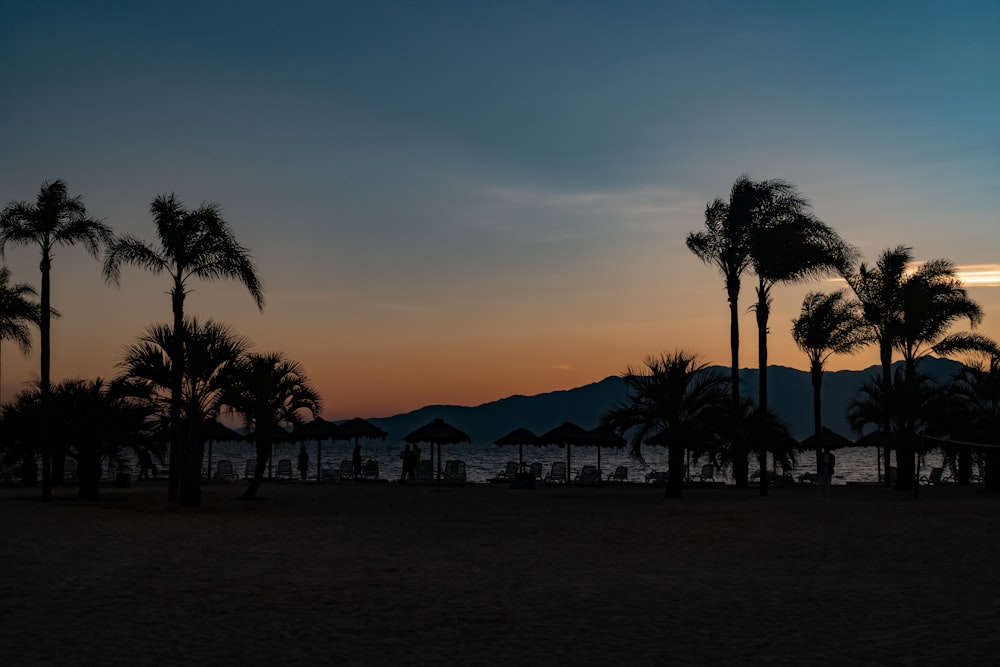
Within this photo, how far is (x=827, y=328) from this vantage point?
113 feet

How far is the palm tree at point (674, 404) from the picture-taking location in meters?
26.6

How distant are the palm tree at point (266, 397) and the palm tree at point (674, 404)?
26.0 ft

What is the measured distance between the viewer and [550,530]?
56.2 ft

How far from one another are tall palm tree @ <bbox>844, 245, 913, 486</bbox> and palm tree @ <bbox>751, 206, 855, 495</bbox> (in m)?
1.27

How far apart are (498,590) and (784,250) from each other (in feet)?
74.2

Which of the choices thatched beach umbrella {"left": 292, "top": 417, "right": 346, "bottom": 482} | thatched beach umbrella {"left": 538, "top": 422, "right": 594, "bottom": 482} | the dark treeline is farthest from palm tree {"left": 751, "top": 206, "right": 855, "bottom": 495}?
thatched beach umbrella {"left": 292, "top": 417, "right": 346, "bottom": 482}

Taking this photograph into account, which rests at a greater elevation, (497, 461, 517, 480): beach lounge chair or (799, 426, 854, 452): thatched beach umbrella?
(799, 426, 854, 452): thatched beach umbrella

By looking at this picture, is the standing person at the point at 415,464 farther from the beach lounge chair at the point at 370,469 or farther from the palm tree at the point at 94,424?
the palm tree at the point at 94,424

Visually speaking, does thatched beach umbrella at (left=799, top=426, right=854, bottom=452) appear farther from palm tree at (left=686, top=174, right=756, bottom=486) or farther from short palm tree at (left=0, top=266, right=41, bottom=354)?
short palm tree at (left=0, top=266, right=41, bottom=354)

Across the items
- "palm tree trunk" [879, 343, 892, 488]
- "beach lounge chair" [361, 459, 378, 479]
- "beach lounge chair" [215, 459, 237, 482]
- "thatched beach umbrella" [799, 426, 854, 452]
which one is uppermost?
"palm tree trunk" [879, 343, 892, 488]

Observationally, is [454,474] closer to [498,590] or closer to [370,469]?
[370,469]

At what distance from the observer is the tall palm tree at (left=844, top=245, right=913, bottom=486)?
32562 millimetres

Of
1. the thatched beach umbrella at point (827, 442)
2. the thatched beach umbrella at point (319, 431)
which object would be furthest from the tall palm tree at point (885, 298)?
the thatched beach umbrella at point (319, 431)

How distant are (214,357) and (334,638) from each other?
16355 mm
